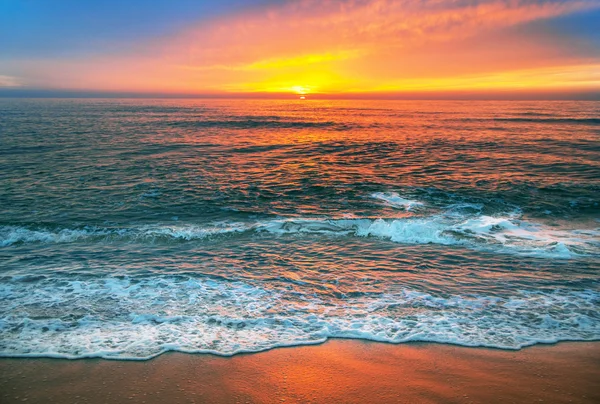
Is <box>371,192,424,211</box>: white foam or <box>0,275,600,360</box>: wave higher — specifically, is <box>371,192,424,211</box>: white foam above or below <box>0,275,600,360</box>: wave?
above

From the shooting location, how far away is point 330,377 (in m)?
5.50

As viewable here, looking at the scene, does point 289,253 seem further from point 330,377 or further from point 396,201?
point 396,201

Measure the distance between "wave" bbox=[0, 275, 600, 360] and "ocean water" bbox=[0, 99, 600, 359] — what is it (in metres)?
0.04

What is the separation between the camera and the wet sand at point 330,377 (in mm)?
5059

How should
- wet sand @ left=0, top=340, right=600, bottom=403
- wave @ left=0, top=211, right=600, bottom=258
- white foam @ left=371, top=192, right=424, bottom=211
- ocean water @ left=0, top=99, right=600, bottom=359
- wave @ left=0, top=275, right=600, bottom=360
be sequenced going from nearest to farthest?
wet sand @ left=0, top=340, right=600, bottom=403 < wave @ left=0, top=275, right=600, bottom=360 < ocean water @ left=0, top=99, right=600, bottom=359 < wave @ left=0, top=211, right=600, bottom=258 < white foam @ left=371, top=192, right=424, bottom=211

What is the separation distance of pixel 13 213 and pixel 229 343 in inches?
500

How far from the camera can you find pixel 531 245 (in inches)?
442

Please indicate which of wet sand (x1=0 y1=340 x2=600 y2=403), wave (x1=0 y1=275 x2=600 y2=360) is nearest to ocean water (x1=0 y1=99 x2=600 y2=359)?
wave (x1=0 y1=275 x2=600 y2=360)

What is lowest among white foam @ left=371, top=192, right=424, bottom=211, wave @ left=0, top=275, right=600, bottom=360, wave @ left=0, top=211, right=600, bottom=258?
wave @ left=0, top=275, right=600, bottom=360

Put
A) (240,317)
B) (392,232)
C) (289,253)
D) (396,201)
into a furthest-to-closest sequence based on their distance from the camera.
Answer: (396,201) < (392,232) < (289,253) < (240,317)

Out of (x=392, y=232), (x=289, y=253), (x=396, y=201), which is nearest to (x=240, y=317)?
(x=289, y=253)

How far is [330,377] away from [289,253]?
5.64 metres

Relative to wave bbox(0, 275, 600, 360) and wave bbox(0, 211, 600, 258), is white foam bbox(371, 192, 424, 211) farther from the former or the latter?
wave bbox(0, 275, 600, 360)

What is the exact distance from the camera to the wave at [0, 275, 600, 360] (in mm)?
6438
